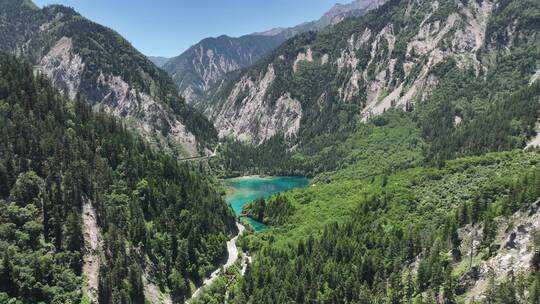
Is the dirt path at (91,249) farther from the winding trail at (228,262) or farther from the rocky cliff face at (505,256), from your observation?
the rocky cliff face at (505,256)

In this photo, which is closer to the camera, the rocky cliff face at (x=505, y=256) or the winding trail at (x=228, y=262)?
the rocky cliff face at (x=505, y=256)

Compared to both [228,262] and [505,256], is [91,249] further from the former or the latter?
[505,256]

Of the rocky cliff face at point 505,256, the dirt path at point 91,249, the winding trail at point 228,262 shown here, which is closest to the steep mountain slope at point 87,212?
the dirt path at point 91,249

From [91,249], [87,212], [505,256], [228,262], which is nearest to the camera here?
[505,256]

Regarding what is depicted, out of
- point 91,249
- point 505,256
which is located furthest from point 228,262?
point 505,256

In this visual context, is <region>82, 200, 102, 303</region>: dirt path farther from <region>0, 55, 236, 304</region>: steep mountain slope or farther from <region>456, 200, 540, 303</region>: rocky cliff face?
<region>456, 200, 540, 303</region>: rocky cliff face

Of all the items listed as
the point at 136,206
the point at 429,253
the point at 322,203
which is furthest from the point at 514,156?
the point at 136,206

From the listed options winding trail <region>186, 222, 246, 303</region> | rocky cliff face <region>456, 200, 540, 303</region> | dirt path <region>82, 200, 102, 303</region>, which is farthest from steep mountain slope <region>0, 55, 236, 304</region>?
rocky cliff face <region>456, 200, 540, 303</region>

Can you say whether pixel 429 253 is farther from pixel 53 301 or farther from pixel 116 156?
pixel 116 156
